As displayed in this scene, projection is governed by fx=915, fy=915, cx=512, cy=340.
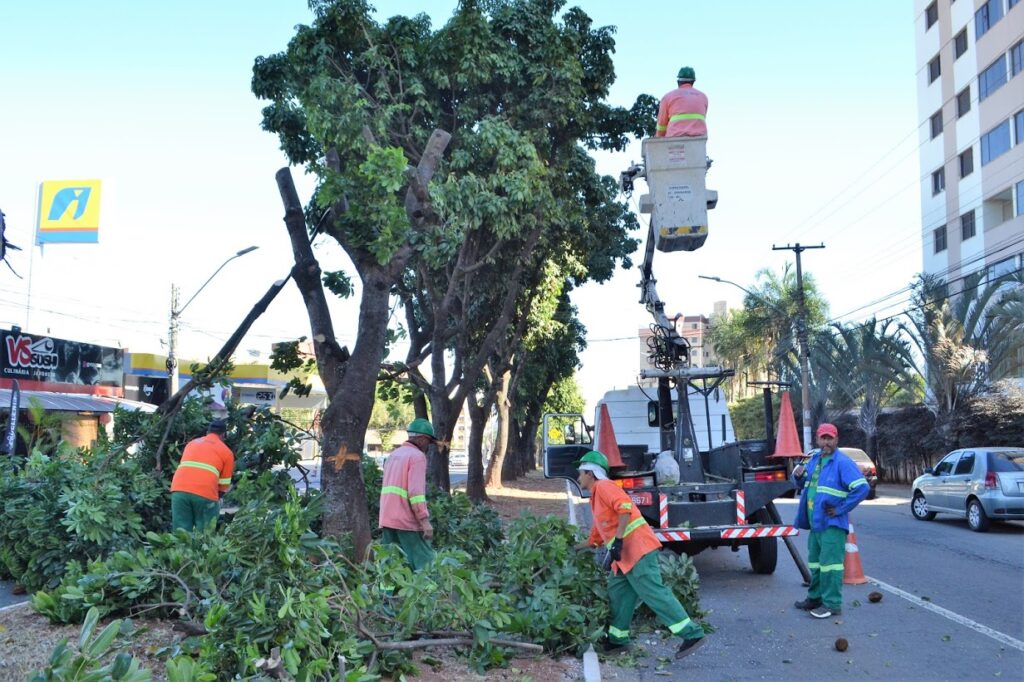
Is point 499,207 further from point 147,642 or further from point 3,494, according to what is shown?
point 147,642

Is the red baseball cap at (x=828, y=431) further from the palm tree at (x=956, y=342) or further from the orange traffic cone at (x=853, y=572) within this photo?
the palm tree at (x=956, y=342)

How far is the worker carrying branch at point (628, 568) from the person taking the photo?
672 cm

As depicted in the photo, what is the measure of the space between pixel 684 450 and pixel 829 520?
2687mm

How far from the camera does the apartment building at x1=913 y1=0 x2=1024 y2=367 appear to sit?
3400cm

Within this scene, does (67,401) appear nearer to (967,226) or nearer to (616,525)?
(616,525)

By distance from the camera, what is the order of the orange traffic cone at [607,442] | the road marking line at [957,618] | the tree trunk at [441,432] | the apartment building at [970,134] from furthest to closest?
1. the apartment building at [970,134]
2. the tree trunk at [441,432]
3. the orange traffic cone at [607,442]
4. the road marking line at [957,618]

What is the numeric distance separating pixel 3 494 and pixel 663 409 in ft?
24.0

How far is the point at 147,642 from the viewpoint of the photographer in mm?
6199

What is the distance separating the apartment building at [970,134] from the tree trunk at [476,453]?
19.3 meters

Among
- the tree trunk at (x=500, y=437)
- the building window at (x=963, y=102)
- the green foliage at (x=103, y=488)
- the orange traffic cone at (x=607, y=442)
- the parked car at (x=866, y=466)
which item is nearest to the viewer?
the green foliage at (x=103, y=488)

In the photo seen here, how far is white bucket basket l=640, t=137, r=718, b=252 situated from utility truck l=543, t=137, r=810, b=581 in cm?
1

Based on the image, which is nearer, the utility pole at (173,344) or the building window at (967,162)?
the utility pole at (173,344)

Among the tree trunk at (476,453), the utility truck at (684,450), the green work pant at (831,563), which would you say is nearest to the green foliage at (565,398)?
the tree trunk at (476,453)

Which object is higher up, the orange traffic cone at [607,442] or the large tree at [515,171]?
the large tree at [515,171]
